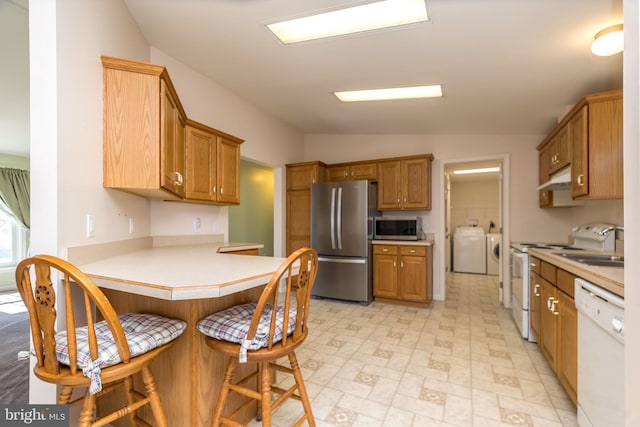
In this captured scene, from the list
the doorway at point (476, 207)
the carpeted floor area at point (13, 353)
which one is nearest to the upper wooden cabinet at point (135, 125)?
the carpeted floor area at point (13, 353)

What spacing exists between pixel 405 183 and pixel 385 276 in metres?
1.29

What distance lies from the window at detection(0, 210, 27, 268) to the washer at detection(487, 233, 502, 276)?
28.2ft

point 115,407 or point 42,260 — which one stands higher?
point 42,260

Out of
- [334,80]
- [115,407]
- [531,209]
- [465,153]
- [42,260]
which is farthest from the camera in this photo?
[465,153]

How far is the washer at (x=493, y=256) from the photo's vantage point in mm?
6148

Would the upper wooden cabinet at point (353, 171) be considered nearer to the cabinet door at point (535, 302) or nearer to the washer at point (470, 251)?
the cabinet door at point (535, 302)

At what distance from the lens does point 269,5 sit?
1.88 meters

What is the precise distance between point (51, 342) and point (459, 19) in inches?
101

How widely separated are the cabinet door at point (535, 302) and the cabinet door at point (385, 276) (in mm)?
1517

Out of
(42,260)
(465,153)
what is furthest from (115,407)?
(465,153)

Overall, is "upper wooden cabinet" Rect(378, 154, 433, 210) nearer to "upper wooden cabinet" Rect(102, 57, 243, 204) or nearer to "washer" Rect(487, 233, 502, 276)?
"upper wooden cabinet" Rect(102, 57, 243, 204)

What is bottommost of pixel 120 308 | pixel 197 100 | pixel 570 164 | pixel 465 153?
pixel 120 308

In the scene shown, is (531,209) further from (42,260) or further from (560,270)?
(42,260)

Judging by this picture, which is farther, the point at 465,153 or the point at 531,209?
the point at 465,153
